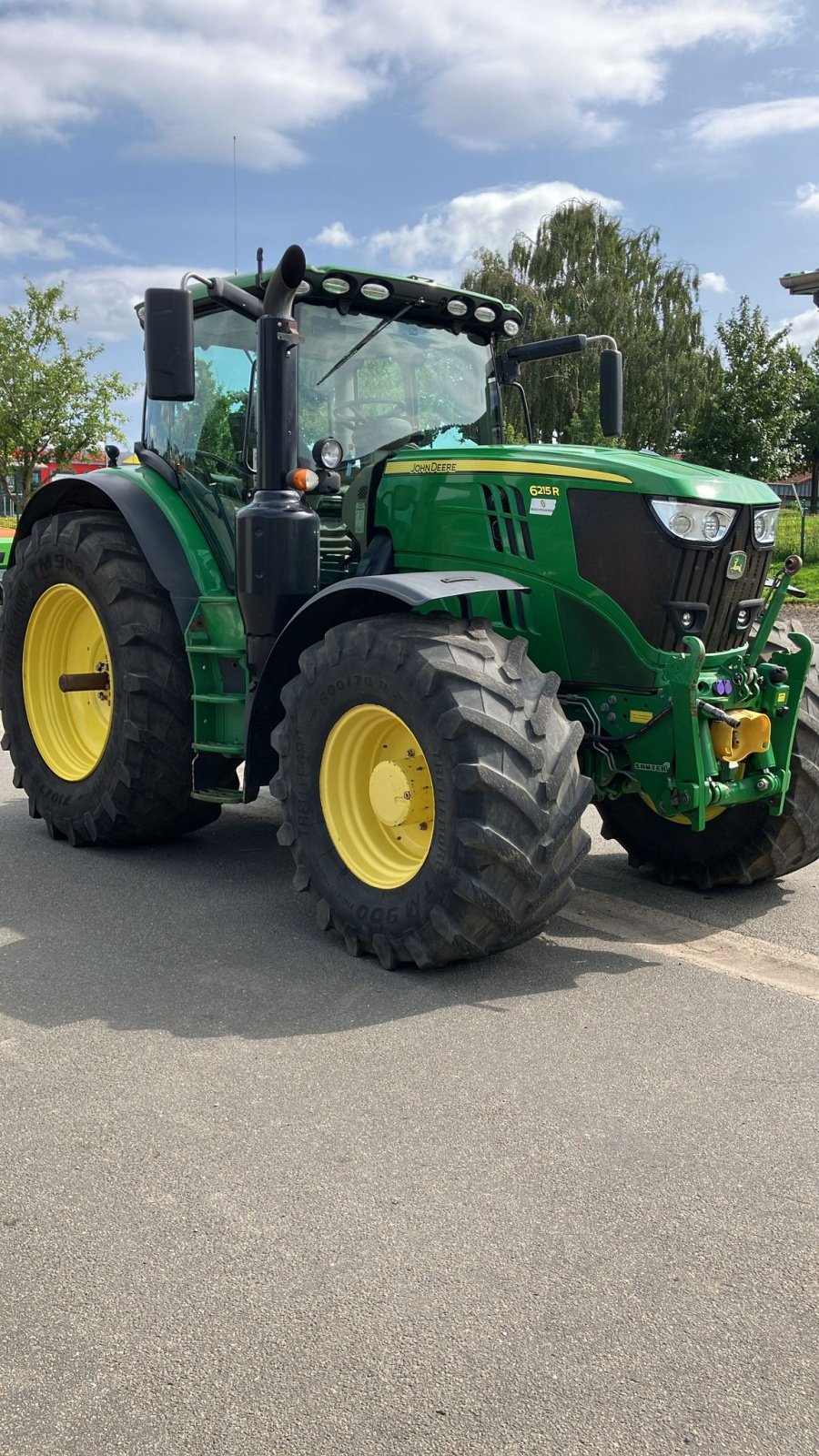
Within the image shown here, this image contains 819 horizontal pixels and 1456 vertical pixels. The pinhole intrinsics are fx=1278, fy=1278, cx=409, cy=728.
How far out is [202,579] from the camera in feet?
19.1

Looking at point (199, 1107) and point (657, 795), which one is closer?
point (199, 1107)

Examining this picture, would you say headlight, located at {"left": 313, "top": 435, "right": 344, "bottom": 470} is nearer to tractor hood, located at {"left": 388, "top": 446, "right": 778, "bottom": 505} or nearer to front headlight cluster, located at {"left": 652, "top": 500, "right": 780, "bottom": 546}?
tractor hood, located at {"left": 388, "top": 446, "right": 778, "bottom": 505}

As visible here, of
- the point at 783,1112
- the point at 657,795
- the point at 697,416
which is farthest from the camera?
the point at 697,416

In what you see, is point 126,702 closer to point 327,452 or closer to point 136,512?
point 136,512

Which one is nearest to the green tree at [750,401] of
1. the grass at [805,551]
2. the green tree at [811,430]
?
the grass at [805,551]

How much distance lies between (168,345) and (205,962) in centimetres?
225

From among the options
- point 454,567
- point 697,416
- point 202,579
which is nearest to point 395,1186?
point 454,567

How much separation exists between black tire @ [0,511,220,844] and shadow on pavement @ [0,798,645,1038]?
0.26 meters

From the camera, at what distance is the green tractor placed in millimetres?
4363

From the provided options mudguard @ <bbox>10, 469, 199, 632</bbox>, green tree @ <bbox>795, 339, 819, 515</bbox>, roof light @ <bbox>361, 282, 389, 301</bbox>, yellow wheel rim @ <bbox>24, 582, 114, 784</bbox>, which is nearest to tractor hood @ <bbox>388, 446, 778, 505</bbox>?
roof light @ <bbox>361, 282, 389, 301</bbox>

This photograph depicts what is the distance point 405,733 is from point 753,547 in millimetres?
1552

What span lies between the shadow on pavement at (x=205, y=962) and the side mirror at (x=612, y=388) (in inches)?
104

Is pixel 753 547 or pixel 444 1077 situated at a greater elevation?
pixel 753 547

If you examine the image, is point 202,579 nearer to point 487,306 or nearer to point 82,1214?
point 487,306
